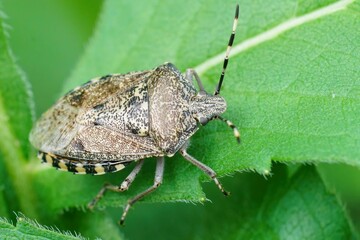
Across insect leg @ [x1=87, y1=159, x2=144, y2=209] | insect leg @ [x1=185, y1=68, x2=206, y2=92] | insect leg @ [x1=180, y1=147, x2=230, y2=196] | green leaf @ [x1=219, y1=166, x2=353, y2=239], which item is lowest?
insect leg @ [x1=87, y1=159, x2=144, y2=209]

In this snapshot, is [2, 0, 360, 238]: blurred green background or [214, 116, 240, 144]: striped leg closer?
[214, 116, 240, 144]: striped leg

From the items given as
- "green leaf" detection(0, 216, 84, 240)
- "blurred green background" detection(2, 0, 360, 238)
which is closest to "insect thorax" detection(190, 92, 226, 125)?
"green leaf" detection(0, 216, 84, 240)

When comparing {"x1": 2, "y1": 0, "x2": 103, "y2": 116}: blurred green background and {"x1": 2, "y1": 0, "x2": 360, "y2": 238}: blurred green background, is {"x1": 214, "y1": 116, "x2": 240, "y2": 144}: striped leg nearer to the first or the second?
{"x1": 2, "y1": 0, "x2": 360, "y2": 238}: blurred green background

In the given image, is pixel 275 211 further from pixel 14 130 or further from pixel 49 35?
pixel 49 35

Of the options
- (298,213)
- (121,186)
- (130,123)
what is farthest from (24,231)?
(298,213)

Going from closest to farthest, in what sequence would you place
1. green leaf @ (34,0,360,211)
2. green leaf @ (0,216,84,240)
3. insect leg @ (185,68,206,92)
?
green leaf @ (0,216,84,240) < green leaf @ (34,0,360,211) < insect leg @ (185,68,206,92)

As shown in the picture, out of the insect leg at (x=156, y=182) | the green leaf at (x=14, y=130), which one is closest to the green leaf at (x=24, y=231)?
the insect leg at (x=156, y=182)

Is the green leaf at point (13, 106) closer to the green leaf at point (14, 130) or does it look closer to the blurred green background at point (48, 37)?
the green leaf at point (14, 130)

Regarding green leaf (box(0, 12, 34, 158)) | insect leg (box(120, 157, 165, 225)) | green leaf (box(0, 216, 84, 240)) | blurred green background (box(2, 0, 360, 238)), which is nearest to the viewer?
green leaf (box(0, 216, 84, 240))
